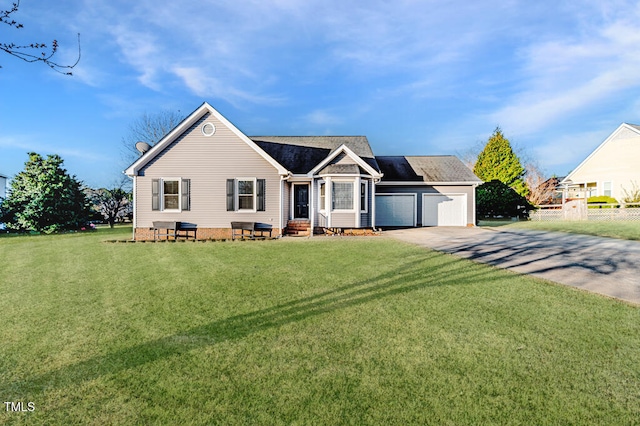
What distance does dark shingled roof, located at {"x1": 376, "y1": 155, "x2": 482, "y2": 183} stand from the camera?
21.5 metres

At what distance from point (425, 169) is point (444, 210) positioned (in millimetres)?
3219

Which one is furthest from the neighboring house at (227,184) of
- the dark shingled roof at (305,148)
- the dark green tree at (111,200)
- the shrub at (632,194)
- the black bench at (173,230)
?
the shrub at (632,194)

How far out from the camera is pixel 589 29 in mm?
16797

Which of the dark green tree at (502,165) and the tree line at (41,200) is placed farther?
the dark green tree at (502,165)

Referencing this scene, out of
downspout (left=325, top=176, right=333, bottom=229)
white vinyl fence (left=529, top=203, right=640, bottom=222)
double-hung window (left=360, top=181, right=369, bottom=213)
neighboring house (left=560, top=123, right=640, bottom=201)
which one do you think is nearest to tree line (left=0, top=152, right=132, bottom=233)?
downspout (left=325, top=176, right=333, bottom=229)

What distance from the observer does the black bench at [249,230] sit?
1620cm

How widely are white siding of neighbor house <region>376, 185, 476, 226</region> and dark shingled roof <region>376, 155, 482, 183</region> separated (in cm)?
46

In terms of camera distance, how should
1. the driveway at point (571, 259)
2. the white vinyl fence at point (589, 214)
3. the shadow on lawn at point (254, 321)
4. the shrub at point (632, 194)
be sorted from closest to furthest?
the shadow on lawn at point (254, 321) < the driveway at point (571, 259) < the white vinyl fence at point (589, 214) < the shrub at point (632, 194)

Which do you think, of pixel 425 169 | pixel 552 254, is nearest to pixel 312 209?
pixel 425 169

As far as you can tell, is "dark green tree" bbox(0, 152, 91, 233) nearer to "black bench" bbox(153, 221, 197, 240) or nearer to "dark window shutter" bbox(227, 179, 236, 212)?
"black bench" bbox(153, 221, 197, 240)

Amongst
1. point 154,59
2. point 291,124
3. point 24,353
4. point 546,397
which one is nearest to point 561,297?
point 546,397

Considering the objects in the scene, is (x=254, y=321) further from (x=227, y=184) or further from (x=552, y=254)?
(x=227, y=184)

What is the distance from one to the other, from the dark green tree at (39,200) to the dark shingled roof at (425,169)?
2139cm

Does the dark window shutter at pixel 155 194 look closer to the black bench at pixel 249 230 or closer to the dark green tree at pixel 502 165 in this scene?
the black bench at pixel 249 230
